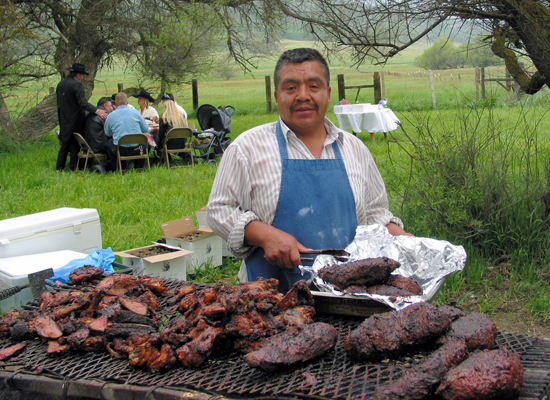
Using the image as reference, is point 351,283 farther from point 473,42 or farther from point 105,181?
point 105,181

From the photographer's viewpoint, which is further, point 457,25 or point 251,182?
point 457,25

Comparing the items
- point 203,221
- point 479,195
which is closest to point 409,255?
point 479,195

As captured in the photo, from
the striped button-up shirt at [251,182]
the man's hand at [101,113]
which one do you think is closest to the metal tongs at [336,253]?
the striped button-up shirt at [251,182]

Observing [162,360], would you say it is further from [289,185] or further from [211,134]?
[211,134]

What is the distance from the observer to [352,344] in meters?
1.73

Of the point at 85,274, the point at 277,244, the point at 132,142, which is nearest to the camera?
the point at 277,244

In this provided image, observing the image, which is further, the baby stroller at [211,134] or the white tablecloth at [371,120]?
the white tablecloth at [371,120]

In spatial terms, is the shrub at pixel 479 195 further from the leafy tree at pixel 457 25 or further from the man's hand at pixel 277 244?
the man's hand at pixel 277 244

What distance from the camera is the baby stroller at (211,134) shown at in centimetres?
1094

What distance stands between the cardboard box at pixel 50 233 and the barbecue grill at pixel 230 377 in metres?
1.96

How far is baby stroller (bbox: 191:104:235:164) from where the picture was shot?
35.9ft

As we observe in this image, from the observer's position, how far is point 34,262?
3.61 m

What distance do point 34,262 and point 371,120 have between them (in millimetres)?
9655

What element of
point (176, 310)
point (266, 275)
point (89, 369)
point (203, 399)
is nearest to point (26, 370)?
point (89, 369)
